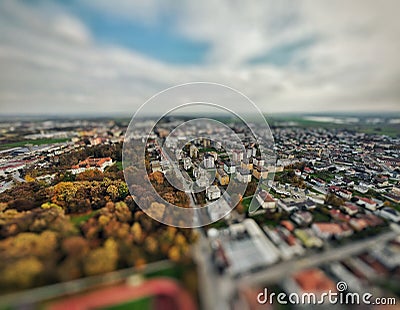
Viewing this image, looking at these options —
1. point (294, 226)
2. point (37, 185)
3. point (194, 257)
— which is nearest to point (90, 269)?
point (194, 257)

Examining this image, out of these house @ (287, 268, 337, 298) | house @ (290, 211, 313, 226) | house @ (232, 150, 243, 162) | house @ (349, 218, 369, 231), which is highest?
house @ (232, 150, 243, 162)

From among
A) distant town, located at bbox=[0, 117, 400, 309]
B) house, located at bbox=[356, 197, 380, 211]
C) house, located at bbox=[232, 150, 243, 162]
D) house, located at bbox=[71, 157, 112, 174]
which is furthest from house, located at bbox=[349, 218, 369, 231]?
house, located at bbox=[71, 157, 112, 174]

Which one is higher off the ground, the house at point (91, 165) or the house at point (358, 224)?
the house at point (358, 224)

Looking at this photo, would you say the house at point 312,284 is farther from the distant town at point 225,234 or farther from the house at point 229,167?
the house at point 229,167

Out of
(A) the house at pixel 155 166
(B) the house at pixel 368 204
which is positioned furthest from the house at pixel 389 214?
(A) the house at pixel 155 166

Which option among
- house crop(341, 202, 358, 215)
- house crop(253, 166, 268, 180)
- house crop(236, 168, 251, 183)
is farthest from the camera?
house crop(253, 166, 268, 180)

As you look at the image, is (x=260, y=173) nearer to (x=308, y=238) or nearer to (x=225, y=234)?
(x=308, y=238)

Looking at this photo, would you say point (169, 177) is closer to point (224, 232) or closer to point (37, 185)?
point (224, 232)

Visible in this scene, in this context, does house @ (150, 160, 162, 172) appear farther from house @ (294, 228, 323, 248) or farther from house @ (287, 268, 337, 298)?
house @ (287, 268, 337, 298)

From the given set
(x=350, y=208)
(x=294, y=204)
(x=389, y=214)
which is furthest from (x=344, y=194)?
(x=294, y=204)
